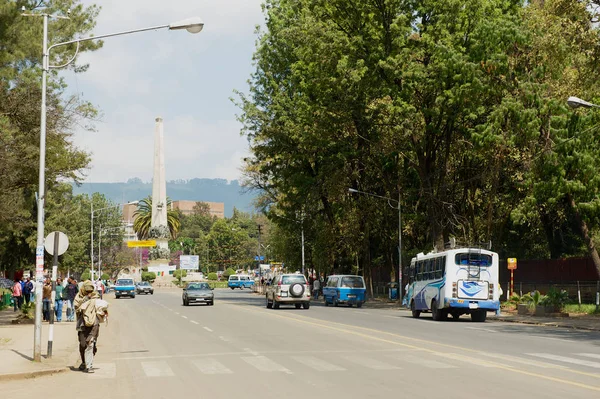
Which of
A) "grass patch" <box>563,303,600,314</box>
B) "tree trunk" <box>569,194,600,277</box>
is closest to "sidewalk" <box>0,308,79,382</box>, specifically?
"grass patch" <box>563,303,600,314</box>

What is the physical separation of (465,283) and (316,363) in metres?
18.9

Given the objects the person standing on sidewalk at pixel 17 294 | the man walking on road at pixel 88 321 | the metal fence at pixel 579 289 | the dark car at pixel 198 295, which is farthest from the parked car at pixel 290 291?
the man walking on road at pixel 88 321

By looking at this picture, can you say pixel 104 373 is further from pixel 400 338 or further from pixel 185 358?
pixel 400 338

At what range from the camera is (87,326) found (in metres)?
16.1

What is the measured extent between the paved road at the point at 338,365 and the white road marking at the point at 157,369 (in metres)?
0.02

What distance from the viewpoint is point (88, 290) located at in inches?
643

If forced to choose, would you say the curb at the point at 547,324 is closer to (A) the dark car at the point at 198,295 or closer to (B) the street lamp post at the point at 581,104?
(B) the street lamp post at the point at 581,104

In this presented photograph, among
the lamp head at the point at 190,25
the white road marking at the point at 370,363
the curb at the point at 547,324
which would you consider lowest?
the curb at the point at 547,324

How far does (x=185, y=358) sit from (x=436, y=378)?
21.4ft

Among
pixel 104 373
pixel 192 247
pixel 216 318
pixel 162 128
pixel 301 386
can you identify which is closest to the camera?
pixel 301 386

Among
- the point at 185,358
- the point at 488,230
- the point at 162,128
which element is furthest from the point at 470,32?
the point at 162,128

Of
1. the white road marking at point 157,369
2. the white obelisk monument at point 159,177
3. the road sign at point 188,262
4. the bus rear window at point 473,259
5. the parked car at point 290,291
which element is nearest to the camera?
the white road marking at point 157,369

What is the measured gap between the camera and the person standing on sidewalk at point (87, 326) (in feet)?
52.9

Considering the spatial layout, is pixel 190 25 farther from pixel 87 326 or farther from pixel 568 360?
pixel 568 360
